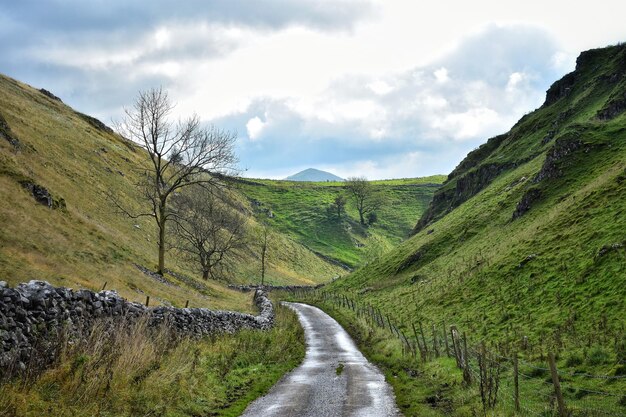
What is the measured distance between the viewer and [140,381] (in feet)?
40.6

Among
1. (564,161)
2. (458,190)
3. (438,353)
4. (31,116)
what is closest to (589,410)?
(438,353)

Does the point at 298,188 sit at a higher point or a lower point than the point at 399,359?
higher

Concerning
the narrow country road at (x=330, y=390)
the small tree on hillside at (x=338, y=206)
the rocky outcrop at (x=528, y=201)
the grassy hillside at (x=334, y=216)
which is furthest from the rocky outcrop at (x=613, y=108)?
the small tree on hillside at (x=338, y=206)

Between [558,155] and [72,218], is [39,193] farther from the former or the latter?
[558,155]

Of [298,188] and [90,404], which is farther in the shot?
[298,188]

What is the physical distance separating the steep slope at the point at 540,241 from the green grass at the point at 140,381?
13.7m

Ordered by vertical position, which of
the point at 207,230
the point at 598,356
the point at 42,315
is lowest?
the point at 598,356

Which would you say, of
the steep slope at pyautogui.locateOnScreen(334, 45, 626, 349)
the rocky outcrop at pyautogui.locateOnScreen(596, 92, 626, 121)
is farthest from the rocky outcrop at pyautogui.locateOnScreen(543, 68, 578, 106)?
the rocky outcrop at pyautogui.locateOnScreen(596, 92, 626, 121)

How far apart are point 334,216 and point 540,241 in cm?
12523

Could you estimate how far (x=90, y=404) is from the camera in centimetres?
1021

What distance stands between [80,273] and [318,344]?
54.5 ft

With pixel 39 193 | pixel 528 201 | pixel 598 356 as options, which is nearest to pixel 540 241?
pixel 528 201

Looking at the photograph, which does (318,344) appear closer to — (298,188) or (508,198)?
(508,198)

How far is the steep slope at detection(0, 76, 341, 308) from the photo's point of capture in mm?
29422
